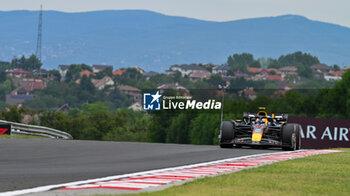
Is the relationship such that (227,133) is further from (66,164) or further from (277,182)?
(277,182)

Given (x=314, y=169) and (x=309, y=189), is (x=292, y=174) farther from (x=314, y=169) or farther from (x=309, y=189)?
(x=309, y=189)

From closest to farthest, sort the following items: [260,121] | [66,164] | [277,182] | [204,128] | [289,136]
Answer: [277,182] → [66,164] → [289,136] → [260,121] → [204,128]

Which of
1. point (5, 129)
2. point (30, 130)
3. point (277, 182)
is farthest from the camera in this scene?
point (30, 130)

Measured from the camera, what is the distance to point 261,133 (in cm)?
2559

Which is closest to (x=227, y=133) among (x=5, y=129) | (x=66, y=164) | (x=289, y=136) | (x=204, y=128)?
(x=289, y=136)

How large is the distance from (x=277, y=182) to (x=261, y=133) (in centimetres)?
1284

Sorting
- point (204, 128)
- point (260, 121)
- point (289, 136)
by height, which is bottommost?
point (204, 128)

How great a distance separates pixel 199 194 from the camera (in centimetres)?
1065

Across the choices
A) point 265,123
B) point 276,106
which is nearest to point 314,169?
point 265,123

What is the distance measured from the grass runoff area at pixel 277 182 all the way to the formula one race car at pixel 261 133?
8161 mm

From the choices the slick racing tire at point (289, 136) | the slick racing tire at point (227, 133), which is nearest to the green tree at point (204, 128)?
the slick racing tire at point (227, 133)

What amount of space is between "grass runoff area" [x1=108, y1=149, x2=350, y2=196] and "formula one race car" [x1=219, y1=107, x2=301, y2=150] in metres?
8.16

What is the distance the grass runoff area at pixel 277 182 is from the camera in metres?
11.2

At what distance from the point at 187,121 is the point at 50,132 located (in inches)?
3027
